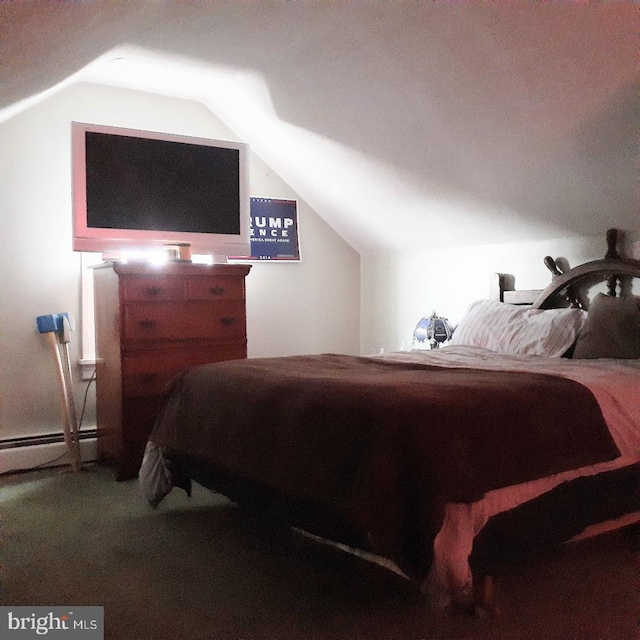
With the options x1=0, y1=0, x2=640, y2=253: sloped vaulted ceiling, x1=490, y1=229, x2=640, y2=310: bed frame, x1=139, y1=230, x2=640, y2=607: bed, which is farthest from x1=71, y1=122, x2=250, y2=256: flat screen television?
x1=490, y1=229, x2=640, y2=310: bed frame

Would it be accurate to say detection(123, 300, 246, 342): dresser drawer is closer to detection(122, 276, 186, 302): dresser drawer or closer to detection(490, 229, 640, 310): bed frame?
detection(122, 276, 186, 302): dresser drawer

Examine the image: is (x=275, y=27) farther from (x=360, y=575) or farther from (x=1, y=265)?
(x=360, y=575)

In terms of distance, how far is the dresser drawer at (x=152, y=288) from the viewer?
302cm

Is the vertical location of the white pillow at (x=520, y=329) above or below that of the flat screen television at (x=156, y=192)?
below

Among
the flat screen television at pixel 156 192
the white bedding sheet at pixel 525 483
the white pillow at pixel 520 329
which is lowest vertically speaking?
the white bedding sheet at pixel 525 483

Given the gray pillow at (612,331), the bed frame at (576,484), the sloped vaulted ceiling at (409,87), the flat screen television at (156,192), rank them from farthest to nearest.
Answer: the flat screen television at (156,192) → the gray pillow at (612,331) → the sloped vaulted ceiling at (409,87) → the bed frame at (576,484)

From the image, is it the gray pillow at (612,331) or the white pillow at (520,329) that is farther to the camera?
the white pillow at (520,329)

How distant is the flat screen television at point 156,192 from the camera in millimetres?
3160

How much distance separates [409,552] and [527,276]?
234cm

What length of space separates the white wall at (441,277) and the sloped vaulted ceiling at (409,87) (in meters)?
0.09

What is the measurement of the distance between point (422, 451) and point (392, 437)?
79 millimetres

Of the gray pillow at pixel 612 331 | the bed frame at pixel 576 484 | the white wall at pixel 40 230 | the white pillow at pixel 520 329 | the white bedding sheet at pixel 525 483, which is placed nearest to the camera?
the white bedding sheet at pixel 525 483

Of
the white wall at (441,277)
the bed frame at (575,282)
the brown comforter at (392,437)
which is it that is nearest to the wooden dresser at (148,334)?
the brown comforter at (392,437)

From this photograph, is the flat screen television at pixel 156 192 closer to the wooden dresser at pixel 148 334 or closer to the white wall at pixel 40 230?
the wooden dresser at pixel 148 334
